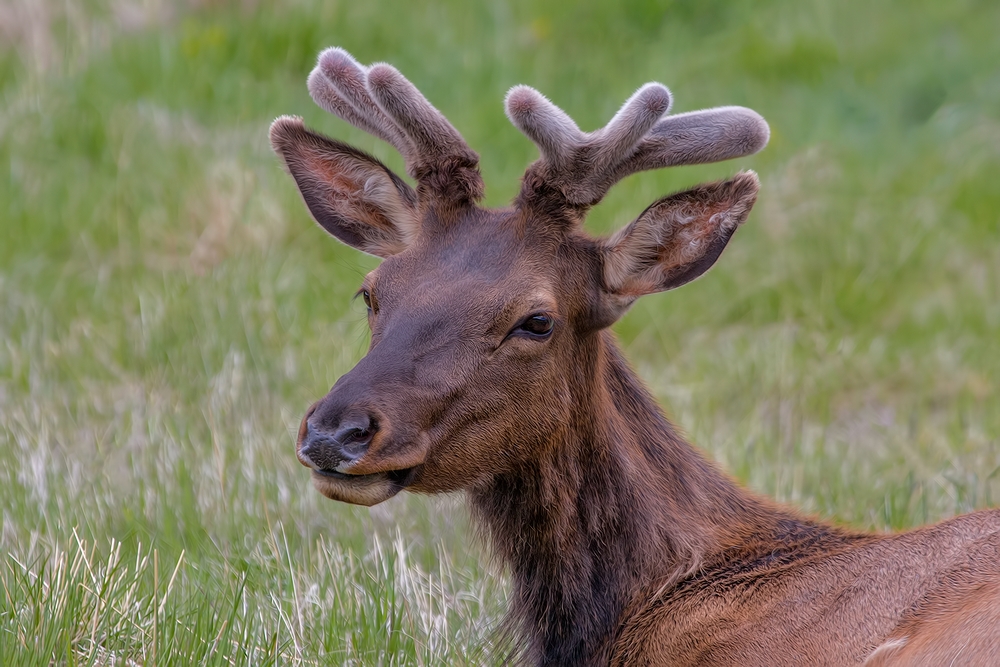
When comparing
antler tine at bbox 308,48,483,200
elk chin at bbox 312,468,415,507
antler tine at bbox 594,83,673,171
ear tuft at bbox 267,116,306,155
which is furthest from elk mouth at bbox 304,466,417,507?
ear tuft at bbox 267,116,306,155

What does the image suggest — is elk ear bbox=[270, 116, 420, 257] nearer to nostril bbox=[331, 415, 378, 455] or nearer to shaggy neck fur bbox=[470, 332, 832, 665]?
shaggy neck fur bbox=[470, 332, 832, 665]

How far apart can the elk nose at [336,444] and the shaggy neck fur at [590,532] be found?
65 cm

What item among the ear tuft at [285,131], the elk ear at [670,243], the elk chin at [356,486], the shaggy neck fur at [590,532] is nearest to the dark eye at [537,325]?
the shaggy neck fur at [590,532]

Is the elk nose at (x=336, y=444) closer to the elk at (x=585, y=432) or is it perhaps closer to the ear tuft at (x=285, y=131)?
the elk at (x=585, y=432)

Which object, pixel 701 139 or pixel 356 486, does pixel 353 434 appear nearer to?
pixel 356 486

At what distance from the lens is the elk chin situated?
136 inches

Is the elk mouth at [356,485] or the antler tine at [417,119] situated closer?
the elk mouth at [356,485]

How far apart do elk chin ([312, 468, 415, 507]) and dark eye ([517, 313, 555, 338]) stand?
56 cm

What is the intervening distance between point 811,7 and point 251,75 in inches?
170

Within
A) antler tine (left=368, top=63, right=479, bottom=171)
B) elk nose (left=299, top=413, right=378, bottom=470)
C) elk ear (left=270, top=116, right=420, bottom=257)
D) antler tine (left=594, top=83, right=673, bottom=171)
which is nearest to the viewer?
A: elk nose (left=299, top=413, right=378, bottom=470)

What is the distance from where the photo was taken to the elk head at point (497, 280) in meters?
3.55

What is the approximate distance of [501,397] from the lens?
3793 mm

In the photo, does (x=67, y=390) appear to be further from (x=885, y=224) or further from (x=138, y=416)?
(x=885, y=224)

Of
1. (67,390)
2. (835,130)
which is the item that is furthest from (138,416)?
(835,130)
